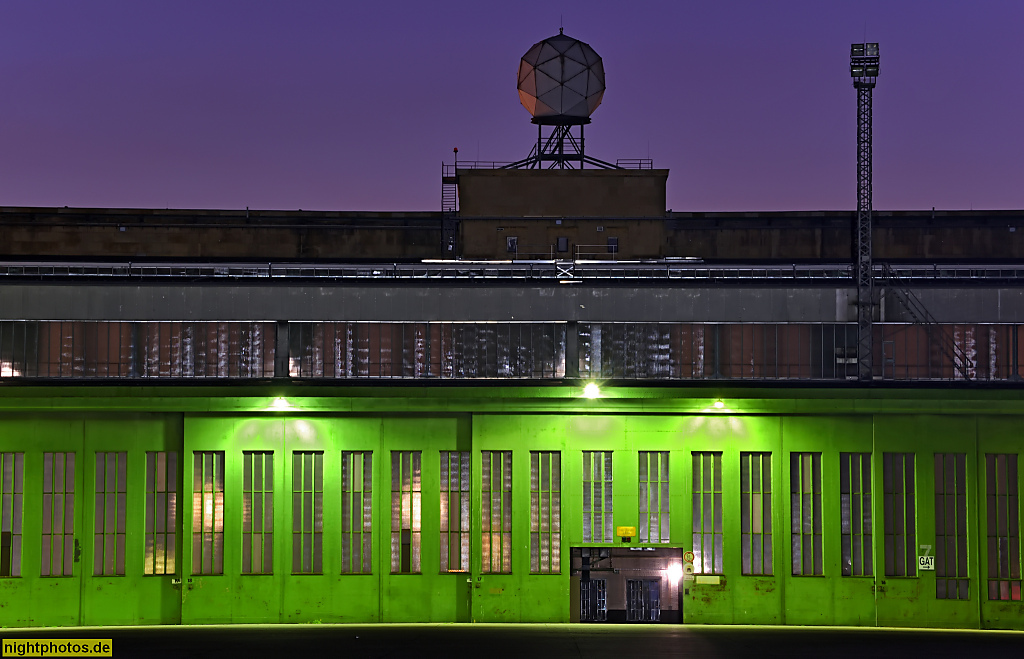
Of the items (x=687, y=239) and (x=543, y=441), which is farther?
(x=687, y=239)

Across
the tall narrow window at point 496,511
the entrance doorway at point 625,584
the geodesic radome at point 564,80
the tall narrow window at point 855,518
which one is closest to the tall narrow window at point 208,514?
the tall narrow window at point 496,511

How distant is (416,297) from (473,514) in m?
6.82

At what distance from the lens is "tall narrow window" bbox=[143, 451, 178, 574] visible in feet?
103

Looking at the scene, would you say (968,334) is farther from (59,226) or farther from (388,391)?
(59,226)

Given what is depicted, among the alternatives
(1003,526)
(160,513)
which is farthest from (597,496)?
(160,513)

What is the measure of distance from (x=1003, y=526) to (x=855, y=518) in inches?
168

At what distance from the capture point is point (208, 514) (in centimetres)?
3138

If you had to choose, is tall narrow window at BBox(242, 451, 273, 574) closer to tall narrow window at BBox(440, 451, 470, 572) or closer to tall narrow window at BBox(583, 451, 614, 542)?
tall narrow window at BBox(440, 451, 470, 572)

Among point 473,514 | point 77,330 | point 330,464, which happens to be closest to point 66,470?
point 77,330

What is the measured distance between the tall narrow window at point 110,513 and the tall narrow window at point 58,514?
0.72 metres

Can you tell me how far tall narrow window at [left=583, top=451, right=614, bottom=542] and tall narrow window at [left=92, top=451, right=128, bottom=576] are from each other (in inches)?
533

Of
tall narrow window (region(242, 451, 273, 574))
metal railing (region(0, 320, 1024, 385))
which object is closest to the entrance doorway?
metal railing (region(0, 320, 1024, 385))

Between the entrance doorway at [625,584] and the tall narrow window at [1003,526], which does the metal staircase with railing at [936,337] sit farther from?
the entrance doorway at [625,584]

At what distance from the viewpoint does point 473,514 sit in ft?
103
